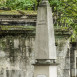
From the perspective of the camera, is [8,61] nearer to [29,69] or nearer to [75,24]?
[29,69]

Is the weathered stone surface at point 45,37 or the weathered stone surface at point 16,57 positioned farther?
the weathered stone surface at point 16,57

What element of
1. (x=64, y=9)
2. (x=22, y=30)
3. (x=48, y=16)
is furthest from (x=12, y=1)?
(x=48, y=16)

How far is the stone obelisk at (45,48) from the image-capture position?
10.4m

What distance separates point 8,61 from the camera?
1302 cm

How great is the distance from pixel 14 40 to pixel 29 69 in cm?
126

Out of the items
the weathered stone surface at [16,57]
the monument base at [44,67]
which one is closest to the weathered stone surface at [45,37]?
the monument base at [44,67]

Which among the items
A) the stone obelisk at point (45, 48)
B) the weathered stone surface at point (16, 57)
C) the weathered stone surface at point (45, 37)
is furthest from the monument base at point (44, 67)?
the weathered stone surface at point (16, 57)

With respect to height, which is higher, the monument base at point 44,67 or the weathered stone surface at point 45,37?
the weathered stone surface at point 45,37

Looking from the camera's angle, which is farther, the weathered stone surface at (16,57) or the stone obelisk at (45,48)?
the weathered stone surface at (16,57)

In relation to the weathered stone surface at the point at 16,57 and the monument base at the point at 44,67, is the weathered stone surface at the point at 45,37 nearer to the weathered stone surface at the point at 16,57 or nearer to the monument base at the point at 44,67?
the monument base at the point at 44,67

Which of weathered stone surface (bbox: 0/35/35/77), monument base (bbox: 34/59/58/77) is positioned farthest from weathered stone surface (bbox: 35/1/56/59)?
weathered stone surface (bbox: 0/35/35/77)

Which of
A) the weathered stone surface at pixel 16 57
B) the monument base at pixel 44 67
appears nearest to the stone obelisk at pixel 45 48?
the monument base at pixel 44 67

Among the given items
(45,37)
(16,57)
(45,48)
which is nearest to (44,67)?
(45,48)

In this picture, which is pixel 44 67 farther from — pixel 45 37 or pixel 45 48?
pixel 45 37
